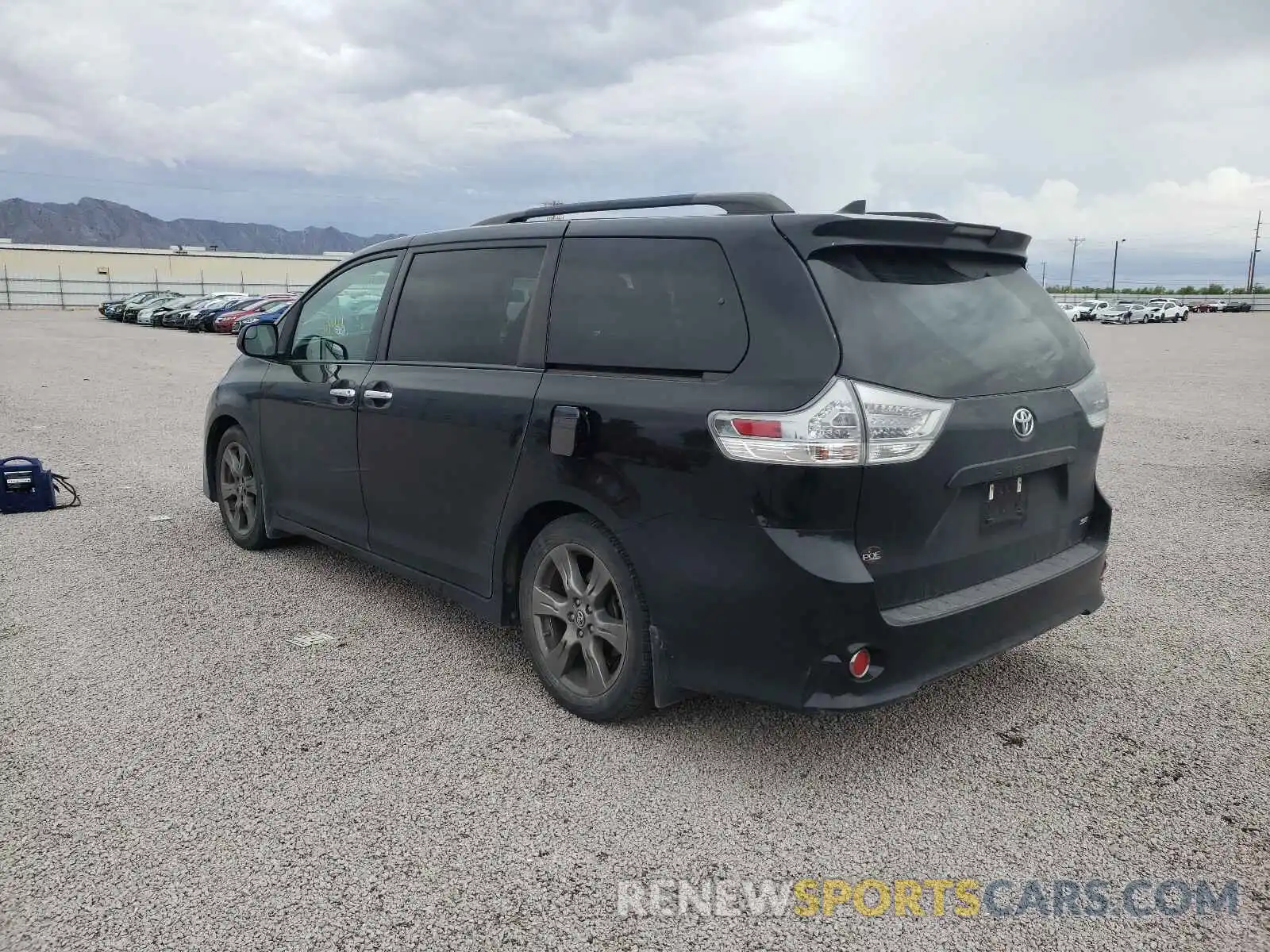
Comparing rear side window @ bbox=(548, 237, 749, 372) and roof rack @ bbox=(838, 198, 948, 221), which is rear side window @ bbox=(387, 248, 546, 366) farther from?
roof rack @ bbox=(838, 198, 948, 221)

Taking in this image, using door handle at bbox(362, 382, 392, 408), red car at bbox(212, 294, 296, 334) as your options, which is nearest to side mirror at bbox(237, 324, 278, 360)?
door handle at bbox(362, 382, 392, 408)

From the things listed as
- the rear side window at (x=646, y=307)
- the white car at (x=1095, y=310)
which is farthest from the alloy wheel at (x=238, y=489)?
the white car at (x=1095, y=310)

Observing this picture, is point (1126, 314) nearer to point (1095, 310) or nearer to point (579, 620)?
point (1095, 310)

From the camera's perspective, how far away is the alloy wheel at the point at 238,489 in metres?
5.87

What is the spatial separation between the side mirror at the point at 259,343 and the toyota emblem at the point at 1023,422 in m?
3.96

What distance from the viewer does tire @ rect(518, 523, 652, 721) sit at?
11.1 feet

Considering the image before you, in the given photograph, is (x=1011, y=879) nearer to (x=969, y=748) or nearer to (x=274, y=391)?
(x=969, y=748)

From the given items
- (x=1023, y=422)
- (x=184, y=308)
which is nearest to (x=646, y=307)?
(x=1023, y=422)

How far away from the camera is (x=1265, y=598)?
16.6 ft

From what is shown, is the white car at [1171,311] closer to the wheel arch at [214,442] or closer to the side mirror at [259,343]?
the wheel arch at [214,442]

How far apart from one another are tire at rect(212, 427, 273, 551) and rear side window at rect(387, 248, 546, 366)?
1.76m

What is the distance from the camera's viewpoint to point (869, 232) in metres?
3.11

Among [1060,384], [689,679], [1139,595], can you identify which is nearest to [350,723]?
[689,679]

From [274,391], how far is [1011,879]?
4.33 meters
